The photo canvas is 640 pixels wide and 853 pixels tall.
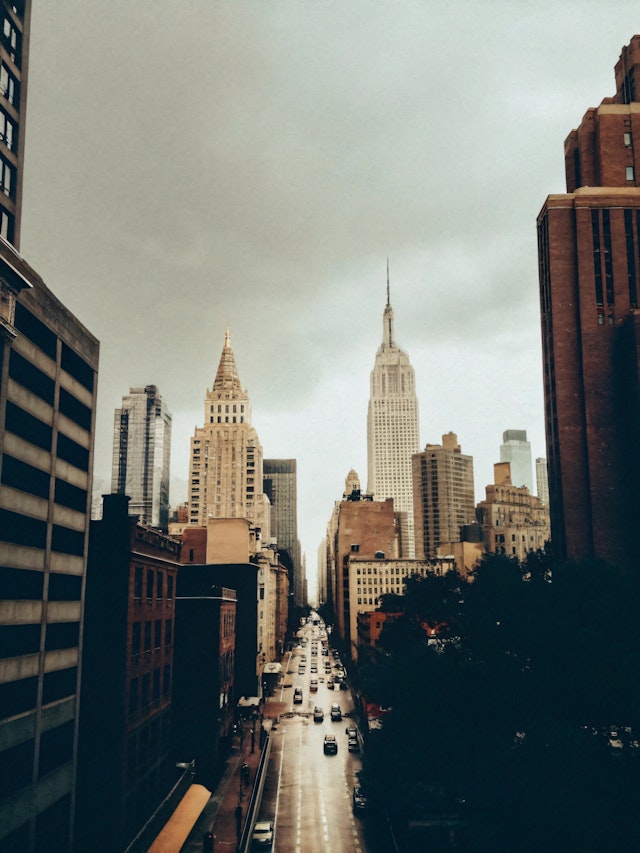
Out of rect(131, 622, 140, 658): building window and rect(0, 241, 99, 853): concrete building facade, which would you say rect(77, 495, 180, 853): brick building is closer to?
rect(131, 622, 140, 658): building window

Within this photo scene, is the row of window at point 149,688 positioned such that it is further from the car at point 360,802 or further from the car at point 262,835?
the car at point 360,802

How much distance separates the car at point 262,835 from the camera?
5377 cm

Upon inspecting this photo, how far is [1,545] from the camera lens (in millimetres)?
36094

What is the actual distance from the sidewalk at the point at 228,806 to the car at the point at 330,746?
277 inches

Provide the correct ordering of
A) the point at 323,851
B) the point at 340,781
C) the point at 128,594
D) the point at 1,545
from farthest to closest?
the point at 340,781 < the point at 323,851 < the point at 128,594 < the point at 1,545

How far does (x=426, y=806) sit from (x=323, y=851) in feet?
24.0

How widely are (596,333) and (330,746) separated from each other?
192ft

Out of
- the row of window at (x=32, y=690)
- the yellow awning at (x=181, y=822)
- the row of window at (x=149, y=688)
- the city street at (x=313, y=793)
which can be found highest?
the row of window at (x=32, y=690)

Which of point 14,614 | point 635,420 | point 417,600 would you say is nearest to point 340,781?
point 417,600

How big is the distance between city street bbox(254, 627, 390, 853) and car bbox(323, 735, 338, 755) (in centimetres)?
54

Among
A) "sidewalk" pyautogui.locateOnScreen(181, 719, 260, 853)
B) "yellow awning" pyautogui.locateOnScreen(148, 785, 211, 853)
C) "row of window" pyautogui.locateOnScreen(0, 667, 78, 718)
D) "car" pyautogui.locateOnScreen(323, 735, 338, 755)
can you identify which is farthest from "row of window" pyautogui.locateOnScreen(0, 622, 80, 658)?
"car" pyautogui.locateOnScreen(323, 735, 338, 755)

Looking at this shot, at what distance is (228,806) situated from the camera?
62.9 meters

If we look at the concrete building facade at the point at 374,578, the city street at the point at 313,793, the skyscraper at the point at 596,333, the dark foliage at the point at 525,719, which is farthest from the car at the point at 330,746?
the concrete building facade at the point at 374,578

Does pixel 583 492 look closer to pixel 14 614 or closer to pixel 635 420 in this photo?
pixel 635 420
